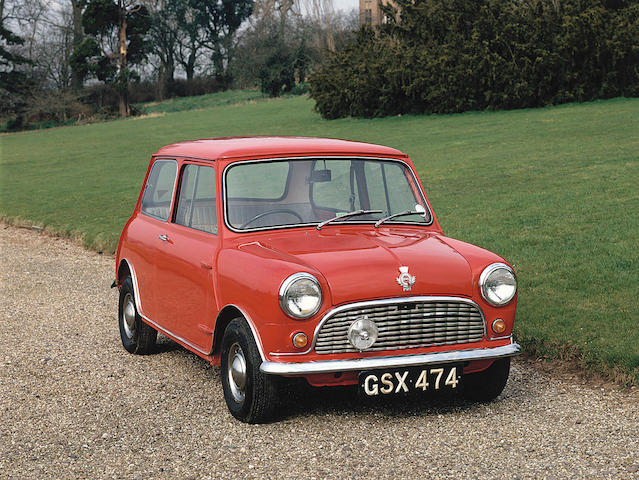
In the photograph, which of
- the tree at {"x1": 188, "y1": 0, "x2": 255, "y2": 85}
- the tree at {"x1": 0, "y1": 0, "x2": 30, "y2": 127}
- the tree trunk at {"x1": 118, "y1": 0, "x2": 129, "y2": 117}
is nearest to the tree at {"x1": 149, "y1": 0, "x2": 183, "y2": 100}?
the tree at {"x1": 188, "y1": 0, "x2": 255, "y2": 85}

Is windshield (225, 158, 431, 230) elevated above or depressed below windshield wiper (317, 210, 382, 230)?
above

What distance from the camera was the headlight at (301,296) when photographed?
184 inches

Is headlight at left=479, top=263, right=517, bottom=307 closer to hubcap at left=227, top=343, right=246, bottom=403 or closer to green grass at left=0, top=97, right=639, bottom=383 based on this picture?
green grass at left=0, top=97, right=639, bottom=383

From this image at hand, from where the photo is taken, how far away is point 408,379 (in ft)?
15.8

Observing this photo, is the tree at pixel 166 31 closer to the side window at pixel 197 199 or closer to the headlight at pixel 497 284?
the side window at pixel 197 199

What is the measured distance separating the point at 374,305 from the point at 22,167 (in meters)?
27.1

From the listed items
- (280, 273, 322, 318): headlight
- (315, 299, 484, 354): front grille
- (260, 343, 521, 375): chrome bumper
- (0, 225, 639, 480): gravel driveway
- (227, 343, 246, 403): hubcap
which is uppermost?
(280, 273, 322, 318): headlight

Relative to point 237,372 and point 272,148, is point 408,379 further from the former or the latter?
point 272,148

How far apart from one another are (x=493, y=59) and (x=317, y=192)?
2140 centimetres

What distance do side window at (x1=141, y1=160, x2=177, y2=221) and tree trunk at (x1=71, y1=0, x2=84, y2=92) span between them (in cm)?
6147

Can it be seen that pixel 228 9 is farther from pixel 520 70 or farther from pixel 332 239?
pixel 332 239

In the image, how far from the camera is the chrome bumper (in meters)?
4.62

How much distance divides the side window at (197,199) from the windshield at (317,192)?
19 cm

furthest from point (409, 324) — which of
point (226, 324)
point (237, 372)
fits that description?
point (226, 324)
